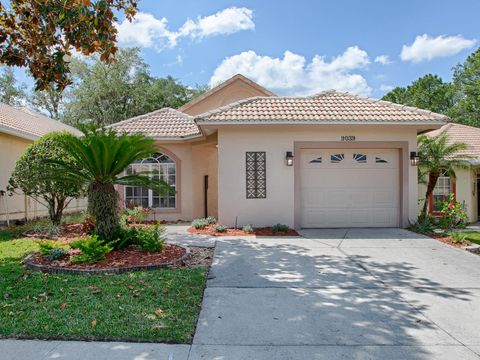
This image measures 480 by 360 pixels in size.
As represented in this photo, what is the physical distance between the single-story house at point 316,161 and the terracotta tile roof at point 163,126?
2.02m

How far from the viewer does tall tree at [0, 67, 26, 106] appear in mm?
39000

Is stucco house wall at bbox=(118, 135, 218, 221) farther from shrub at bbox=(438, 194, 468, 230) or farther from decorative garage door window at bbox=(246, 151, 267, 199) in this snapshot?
shrub at bbox=(438, 194, 468, 230)

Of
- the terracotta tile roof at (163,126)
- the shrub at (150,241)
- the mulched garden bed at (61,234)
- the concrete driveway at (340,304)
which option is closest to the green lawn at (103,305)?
the concrete driveway at (340,304)

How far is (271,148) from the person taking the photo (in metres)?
11.7

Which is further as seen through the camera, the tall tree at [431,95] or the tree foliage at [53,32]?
the tall tree at [431,95]

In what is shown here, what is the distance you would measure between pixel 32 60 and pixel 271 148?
710 cm

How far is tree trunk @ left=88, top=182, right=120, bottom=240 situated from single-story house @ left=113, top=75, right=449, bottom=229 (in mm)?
4074

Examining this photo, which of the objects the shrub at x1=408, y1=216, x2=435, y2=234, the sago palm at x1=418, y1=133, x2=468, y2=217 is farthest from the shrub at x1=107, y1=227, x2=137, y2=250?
the sago palm at x1=418, y1=133, x2=468, y2=217

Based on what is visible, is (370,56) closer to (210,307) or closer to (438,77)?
(210,307)

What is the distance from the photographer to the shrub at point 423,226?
1109 centimetres

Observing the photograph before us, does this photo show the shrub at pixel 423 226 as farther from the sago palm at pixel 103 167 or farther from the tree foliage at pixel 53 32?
the tree foliage at pixel 53 32

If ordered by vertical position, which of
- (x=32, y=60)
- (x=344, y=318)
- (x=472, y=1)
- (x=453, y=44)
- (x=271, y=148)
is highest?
(x=453, y=44)

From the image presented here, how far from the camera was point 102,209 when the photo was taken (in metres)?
7.53

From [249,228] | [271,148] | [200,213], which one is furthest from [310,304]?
[200,213]
